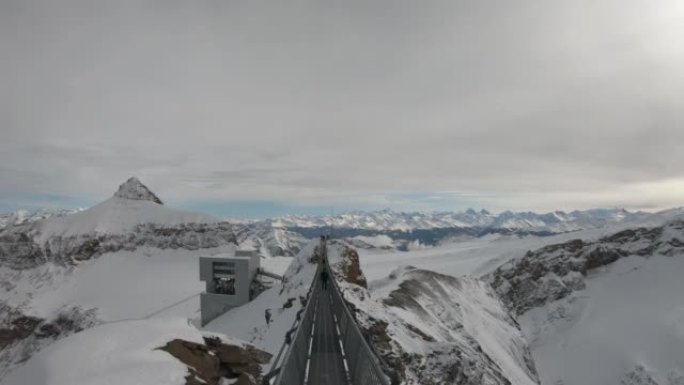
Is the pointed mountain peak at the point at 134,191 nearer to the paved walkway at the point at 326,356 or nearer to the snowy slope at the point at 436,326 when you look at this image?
the snowy slope at the point at 436,326

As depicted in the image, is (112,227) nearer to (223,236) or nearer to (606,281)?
(223,236)

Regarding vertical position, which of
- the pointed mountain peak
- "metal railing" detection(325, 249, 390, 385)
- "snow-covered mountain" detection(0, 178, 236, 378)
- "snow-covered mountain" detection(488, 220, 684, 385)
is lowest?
"snow-covered mountain" detection(488, 220, 684, 385)

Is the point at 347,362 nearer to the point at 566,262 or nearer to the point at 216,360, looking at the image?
the point at 216,360

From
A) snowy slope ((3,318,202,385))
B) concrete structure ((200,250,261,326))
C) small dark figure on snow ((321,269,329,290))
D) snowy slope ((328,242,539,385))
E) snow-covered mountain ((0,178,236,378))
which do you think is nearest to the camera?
snowy slope ((3,318,202,385))

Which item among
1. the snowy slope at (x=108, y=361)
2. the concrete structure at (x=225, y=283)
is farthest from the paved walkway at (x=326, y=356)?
the concrete structure at (x=225, y=283)

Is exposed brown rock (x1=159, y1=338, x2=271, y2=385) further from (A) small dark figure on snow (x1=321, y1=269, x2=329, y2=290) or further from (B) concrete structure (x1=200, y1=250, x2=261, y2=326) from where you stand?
(B) concrete structure (x1=200, y1=250, x2=261, y2=326)

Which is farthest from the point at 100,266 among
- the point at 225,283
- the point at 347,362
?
the point at 347,362

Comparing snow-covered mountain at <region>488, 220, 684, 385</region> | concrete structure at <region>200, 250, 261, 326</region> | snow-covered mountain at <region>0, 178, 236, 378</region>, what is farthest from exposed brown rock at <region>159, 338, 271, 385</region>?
snow-covered mountain at <region>488, 220, 684, 385</region>
